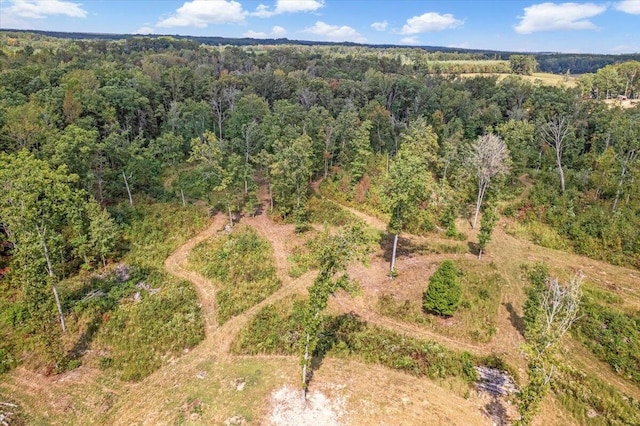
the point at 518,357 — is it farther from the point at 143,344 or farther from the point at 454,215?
the point at 143,344

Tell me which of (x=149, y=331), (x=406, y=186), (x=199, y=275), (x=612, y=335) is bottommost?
(x=149, y=331)

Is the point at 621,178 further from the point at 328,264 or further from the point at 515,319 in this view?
the point at 328,264

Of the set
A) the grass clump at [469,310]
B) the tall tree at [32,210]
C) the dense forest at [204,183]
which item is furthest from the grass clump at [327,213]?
the tall tree at [32,210]

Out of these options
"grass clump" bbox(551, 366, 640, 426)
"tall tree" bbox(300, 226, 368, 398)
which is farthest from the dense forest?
"tall tree" bbox(300, 226, 368, 398)

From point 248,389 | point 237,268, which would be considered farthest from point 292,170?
point 248,389

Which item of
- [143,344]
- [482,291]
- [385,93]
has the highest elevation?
[385,93]

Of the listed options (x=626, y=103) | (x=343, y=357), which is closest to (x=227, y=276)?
(x=343, y=357)
